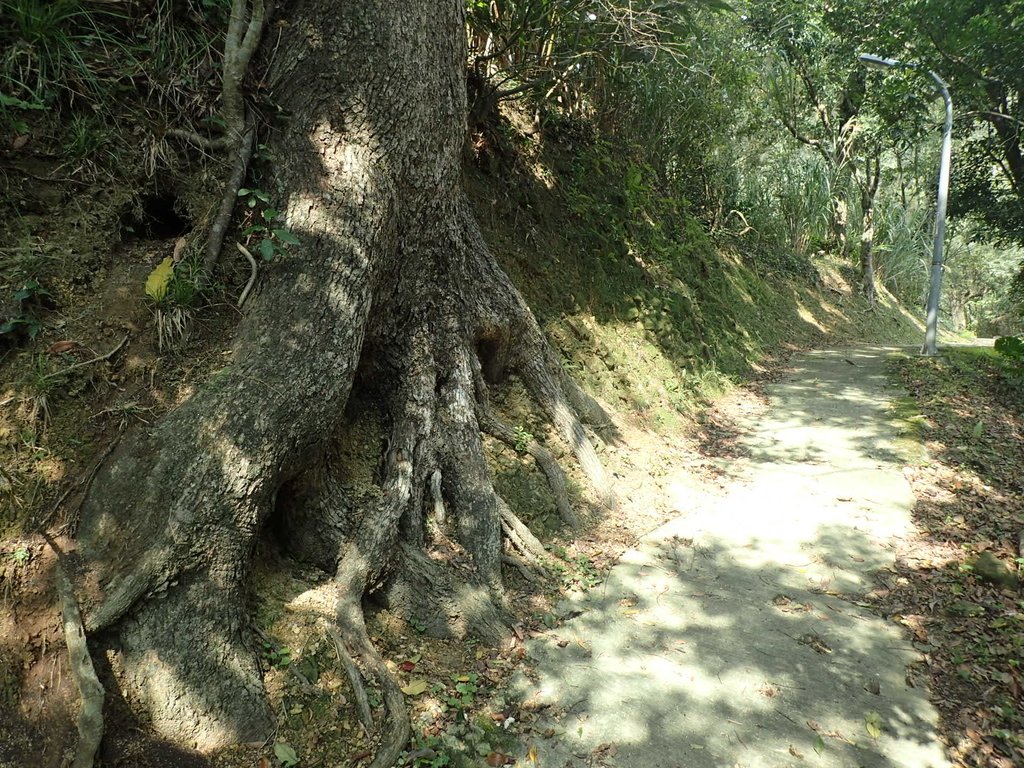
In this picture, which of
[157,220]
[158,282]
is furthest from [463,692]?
[157,220]

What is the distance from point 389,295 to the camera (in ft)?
13.9

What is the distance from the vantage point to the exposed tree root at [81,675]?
92.1 inches

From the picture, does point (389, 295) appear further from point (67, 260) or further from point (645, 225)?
point (645, 225)

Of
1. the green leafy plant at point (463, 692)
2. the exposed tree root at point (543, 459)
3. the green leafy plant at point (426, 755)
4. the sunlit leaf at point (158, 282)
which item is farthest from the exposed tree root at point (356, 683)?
the exposed tree root at point (543, 459)

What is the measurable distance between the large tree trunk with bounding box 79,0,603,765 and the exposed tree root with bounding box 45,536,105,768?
2.8 inches

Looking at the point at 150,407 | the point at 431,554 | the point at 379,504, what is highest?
the point at 150,407

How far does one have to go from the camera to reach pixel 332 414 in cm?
343

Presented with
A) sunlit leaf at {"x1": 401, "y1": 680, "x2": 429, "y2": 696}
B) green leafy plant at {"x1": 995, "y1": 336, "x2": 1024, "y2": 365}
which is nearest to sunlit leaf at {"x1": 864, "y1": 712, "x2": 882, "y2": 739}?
sunlit leaf at {"x1": 401, "y1": 680, "x2": 429, "y2": 696}

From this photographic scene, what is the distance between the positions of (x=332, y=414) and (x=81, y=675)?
1574mm

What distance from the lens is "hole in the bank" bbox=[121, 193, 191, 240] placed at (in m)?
3.46

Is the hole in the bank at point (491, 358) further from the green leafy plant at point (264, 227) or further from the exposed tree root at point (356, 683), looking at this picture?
the exposed tree root at point (356, 683)

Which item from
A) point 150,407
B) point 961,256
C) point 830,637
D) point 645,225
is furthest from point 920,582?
point 961,256

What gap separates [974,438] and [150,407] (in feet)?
25.6

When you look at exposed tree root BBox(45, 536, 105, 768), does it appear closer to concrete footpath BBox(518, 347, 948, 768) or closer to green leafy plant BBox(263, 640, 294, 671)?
green leafy plant BBox(263, 640, 294, 671)
